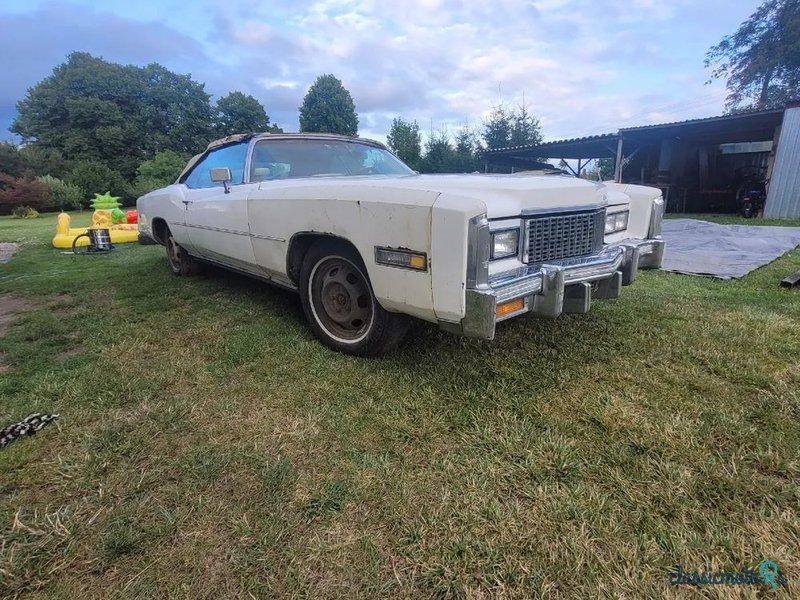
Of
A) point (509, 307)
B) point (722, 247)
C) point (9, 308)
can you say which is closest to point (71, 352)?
point (9, 308)

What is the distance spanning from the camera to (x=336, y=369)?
8.48ft

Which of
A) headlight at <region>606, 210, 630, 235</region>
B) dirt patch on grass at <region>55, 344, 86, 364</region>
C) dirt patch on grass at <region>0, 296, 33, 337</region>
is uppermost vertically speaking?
headlight at <region>606, 210, 630, 235</region>

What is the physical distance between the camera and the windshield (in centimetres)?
354

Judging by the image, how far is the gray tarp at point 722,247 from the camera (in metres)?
5.18

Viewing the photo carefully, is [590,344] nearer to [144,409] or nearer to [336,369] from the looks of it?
[336,369]

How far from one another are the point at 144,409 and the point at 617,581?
7.28 ft

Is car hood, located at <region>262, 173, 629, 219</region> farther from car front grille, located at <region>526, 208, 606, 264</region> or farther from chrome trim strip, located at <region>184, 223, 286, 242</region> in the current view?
chrome trim strip, located at <region>184, 223, 286, 242</region>

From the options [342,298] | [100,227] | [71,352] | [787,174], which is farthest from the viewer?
[787,174]

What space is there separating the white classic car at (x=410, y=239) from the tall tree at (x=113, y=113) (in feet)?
114

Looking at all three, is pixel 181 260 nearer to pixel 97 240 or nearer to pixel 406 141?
pixel 97 240

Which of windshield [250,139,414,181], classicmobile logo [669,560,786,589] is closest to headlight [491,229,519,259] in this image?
classicmobile logo [669,560,786,589]

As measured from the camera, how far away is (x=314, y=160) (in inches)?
144

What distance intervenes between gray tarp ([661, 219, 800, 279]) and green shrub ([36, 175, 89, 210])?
29.3m

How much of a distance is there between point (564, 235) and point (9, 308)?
5019 millimetres
